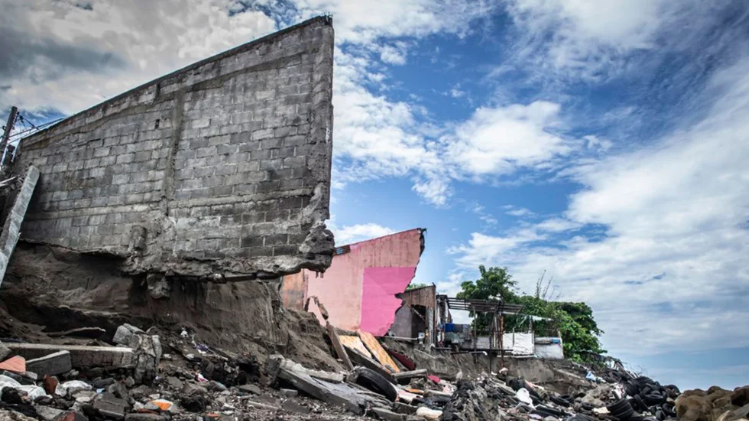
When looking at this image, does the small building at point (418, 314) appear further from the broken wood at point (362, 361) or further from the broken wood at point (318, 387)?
the broken wood at point (318, 387)

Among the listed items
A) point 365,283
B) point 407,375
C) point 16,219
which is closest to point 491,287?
point 365,283

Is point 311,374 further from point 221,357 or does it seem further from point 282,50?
point 282,50

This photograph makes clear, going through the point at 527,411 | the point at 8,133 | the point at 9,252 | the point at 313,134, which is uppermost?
the point at 8,133

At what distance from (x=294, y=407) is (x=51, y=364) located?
106 inches

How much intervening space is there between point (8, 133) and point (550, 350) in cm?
2300

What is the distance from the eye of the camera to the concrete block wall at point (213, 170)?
6.98 metres

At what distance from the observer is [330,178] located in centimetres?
695

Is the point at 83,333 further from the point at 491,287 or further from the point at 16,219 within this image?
the point at 491,287

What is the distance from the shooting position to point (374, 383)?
26.0 feet

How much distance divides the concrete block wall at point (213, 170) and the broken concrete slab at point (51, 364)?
2270mm

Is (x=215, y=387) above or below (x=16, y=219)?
below

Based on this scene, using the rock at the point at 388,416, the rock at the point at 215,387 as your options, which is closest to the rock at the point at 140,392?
the rock at the point at 215,387

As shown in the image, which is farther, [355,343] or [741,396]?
[355,343]

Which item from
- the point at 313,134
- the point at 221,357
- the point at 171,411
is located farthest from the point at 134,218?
the point at 171,411
